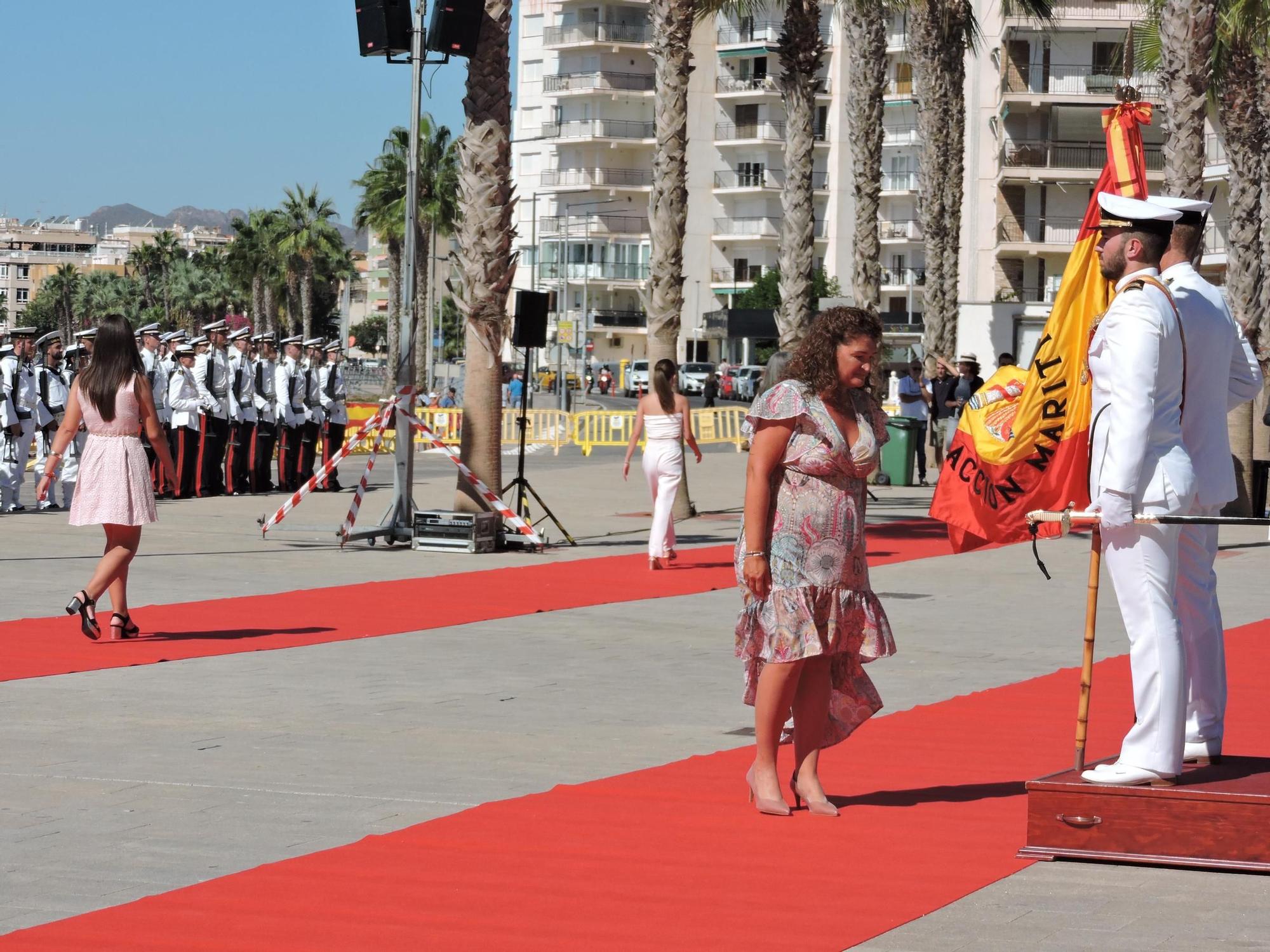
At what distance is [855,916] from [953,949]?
0.44 metres

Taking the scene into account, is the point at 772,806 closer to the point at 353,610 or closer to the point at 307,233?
the point at 353,610

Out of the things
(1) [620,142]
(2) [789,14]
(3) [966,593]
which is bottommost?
(3) [966,593]

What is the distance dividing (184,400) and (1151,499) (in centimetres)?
2029

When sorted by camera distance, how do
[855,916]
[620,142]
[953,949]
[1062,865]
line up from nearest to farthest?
[953,949] → [855,916] → [1062,865] → [620,142]

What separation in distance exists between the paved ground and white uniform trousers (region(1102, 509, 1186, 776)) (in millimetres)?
409

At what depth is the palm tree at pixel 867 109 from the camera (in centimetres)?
3003

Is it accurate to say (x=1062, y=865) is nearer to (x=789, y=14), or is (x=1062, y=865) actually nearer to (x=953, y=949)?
(x=953, y=949)

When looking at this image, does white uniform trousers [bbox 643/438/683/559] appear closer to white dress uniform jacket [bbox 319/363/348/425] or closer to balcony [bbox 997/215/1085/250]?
white dress uniform jacket [bbox 319/363/348/425]

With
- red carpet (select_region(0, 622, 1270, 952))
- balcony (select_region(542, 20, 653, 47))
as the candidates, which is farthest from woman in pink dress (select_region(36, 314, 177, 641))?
balcony (select_region(542, 20, 653, 47))

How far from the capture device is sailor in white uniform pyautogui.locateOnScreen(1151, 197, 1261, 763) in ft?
21.2

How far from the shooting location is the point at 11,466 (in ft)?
70.8

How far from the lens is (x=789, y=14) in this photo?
89.9 feet

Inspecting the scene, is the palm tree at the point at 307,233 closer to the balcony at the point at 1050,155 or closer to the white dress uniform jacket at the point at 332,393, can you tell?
the balcony at the point at 1050,155

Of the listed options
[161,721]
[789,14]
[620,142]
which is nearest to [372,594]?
[161,721]
